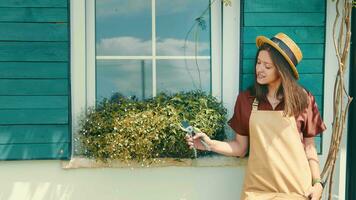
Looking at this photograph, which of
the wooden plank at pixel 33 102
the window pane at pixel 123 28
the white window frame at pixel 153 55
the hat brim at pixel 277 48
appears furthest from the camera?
the window pane at pixel 123 28

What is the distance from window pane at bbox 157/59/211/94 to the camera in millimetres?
3215

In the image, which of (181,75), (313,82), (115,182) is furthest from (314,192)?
(115,182)

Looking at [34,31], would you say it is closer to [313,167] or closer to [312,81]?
[312,81]

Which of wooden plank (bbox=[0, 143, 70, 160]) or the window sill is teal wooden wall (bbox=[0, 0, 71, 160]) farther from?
the window sill

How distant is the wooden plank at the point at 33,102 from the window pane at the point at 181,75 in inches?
25.4

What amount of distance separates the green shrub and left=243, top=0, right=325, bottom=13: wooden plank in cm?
68

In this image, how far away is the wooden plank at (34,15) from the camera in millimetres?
2961

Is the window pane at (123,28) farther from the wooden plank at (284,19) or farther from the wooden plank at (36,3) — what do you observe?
the wooden plank at (284,19)

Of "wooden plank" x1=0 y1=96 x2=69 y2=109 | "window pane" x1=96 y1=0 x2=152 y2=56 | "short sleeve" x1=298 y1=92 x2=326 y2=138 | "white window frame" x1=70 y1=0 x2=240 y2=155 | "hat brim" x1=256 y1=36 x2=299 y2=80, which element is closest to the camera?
"hat brim" x1=256 y1=36 x2=299 y2=80

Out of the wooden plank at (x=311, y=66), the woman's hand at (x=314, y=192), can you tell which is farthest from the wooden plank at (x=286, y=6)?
the woman's hand at (x=314, y=192)

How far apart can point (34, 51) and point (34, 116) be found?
0.40 meters

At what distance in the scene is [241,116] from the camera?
2.92 meters

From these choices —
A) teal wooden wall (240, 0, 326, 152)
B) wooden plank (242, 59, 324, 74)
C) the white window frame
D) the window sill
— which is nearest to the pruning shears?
the window sill

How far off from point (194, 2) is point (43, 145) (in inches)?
53.3
